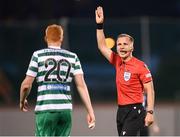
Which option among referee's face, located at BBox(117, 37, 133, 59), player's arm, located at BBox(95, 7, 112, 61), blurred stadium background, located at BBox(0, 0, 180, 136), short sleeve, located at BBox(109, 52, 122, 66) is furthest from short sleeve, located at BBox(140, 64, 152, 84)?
blurred stadium background, located at BBox(0, 0, 180, 136)

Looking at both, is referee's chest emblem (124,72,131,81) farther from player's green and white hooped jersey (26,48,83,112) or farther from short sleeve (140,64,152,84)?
player's green and white hooped jersey (26,48,83,112)

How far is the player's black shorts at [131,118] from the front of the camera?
10.5 meters

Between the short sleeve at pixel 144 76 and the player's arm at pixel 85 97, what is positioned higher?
the short sleeve at pixel 144 76

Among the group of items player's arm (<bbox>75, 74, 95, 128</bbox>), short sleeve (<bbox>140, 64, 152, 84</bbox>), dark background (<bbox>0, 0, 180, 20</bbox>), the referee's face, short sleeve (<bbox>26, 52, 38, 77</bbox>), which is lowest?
player's arm (<bbox>75, 74, 95, 128</bbox>)

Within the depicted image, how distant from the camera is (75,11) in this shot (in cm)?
2538

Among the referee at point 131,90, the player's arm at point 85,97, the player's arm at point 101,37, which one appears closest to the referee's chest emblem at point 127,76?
the referee at point 131,90

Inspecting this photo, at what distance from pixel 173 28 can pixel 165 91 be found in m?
1.91

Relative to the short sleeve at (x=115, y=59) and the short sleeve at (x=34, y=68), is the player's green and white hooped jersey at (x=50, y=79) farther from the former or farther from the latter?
the short sleeve at (x=115, y=59)

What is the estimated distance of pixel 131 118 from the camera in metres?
10.6

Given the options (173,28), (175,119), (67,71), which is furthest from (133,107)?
(173,28)

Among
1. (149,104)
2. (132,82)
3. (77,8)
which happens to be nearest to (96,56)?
(77,8)

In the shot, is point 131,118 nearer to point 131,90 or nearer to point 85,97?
point 131,90

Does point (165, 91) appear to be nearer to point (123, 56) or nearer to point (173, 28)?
point (173, 28)

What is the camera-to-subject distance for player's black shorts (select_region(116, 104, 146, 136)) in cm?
1052
